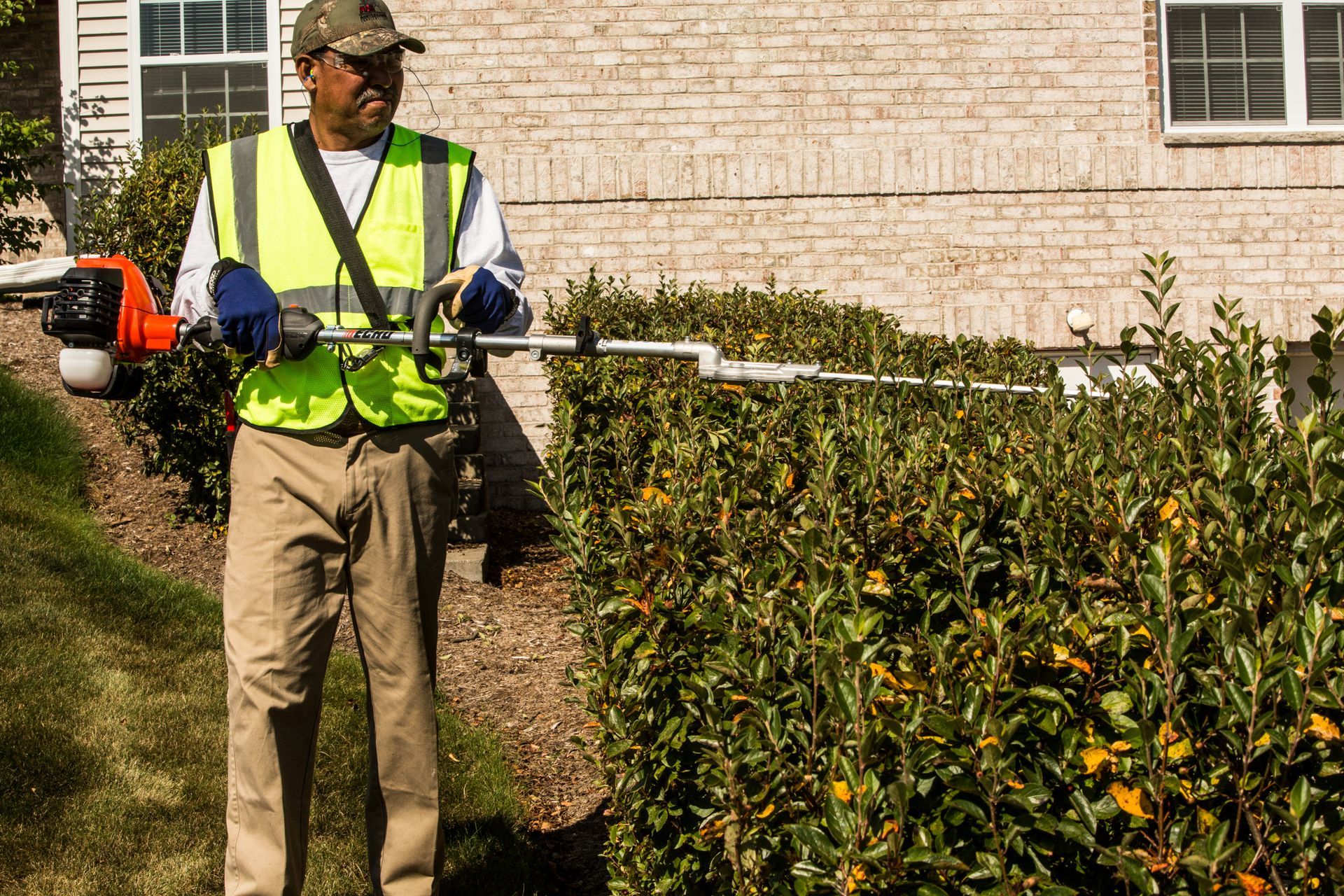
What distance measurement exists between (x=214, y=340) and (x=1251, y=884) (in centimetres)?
257

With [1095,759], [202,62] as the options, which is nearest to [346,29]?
[1095,759]

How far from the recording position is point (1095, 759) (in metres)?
1.94

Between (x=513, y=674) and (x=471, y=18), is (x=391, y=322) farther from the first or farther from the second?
(x=471, y=18)

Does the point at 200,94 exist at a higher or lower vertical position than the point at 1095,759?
higher

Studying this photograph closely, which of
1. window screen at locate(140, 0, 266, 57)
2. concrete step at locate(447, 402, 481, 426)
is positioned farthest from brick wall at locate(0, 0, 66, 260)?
concrete step at locate(447, 402, 481, 426)

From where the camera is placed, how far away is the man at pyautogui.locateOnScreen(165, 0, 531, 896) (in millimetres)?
3178

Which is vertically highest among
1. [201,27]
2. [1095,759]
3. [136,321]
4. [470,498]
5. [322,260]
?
[201,27]

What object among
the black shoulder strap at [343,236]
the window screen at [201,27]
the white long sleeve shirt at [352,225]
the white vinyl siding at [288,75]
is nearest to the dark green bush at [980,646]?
the white long sleeve shirt at [352,225]

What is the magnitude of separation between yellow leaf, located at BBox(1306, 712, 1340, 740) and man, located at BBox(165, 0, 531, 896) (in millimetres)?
2087

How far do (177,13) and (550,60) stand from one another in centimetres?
311

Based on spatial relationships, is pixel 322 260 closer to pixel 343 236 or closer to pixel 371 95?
pixel 343 236

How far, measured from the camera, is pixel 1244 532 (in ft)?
7.96

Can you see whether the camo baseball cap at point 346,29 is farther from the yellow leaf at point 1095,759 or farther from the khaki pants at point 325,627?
the yellow leaf at point 1095,759

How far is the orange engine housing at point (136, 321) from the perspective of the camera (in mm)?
3344
